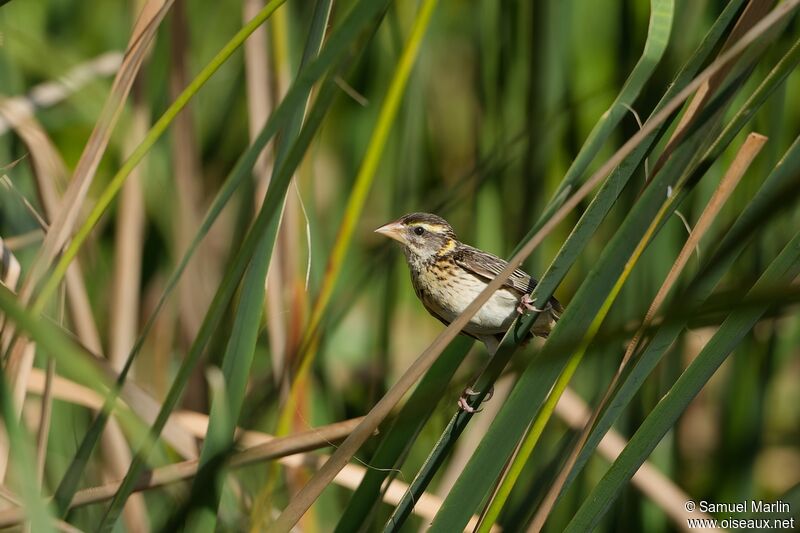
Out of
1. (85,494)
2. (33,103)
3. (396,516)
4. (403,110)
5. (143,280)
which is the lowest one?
(85,494)

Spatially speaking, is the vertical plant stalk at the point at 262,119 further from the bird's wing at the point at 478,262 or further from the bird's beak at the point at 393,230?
the bird's wing at the point at 478,262

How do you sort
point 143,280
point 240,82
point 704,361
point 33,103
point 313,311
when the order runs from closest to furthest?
1. point 704,361
2. point 313,311
3. point 33,103
4. point 240,82
5. point 143,280

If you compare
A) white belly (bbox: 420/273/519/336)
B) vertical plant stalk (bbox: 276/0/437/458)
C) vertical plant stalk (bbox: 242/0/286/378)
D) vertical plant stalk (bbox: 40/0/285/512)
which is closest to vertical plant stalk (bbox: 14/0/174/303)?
vertical plant stalk (bbox: 40/0/285/512)

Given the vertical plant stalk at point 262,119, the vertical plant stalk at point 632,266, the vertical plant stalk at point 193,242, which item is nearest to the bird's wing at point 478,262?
the vertical plant stalk at point 262,119

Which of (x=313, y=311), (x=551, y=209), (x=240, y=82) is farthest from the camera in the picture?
(x=240, y=82)

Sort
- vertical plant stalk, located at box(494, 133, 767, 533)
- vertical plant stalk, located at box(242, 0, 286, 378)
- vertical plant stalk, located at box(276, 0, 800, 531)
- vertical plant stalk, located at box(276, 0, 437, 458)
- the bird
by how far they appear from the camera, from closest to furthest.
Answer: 1. vertical plant stalk, located at box(276, 0, 800, 531)
2. vertical plant stalk, located at box(494, 133, 767, 533)
3. vertical plant stalk, located at box(276, 0, 437, 458)
4. vertical plant stalk, located at box(242, 0, 286, 378)
5. the bird

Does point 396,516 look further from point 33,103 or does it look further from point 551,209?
point 33,103

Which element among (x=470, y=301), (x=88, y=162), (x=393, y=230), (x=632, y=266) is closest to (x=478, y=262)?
(x=470, y=301)

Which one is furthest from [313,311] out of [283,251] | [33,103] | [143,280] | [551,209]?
[143,280]

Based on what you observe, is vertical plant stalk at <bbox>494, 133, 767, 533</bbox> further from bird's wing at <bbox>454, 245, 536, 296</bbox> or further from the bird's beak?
the bird's beak
